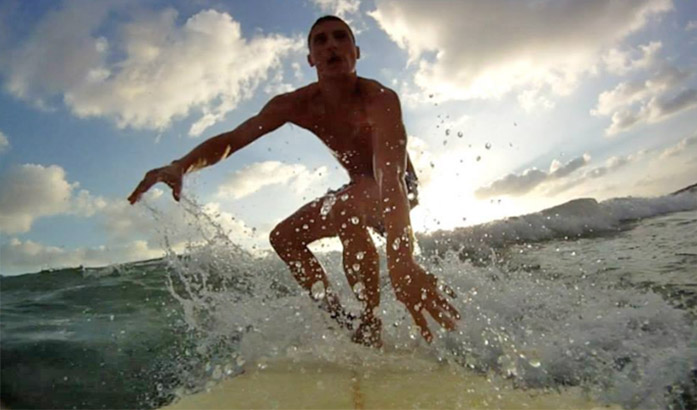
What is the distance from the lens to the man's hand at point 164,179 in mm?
2799

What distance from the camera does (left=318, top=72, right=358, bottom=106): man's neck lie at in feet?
11.7

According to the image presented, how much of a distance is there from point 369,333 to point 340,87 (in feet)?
5.42

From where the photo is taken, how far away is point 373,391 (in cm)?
221

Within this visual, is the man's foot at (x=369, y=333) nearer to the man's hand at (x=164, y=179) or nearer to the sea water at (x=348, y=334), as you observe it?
the sea water at (x=348, y=334)

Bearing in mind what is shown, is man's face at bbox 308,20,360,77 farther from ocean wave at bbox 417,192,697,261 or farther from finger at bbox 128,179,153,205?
ocean wave at bbox 417,192,697,261

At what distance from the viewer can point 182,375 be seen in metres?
2.87

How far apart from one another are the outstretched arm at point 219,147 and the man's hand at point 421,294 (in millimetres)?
1356

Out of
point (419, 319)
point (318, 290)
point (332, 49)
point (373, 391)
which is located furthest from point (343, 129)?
point (373, 391)

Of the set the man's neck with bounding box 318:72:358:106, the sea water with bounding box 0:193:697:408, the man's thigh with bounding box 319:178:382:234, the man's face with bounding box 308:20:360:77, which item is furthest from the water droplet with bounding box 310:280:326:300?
the man's face with bounding box 308:20:360:77

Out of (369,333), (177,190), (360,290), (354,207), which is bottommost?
(369,333)

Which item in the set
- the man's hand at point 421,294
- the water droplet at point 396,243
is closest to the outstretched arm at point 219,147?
the water droplet at point 396,243

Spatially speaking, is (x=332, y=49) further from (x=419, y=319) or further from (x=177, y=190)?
(x=419, y=319)

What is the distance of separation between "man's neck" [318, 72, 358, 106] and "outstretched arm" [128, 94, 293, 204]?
1.11 ft

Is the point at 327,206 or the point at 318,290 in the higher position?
the point at 327,206
